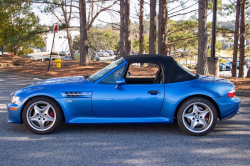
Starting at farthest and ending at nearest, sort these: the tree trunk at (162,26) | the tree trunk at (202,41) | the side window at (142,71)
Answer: the tree trunk at (162,26)
the side window at (142,71)
the tree trunk at (202,41)

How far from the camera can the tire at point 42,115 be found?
506 cm

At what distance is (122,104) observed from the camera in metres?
5.00

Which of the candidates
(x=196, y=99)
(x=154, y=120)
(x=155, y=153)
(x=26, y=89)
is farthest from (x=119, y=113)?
(x=26, y=89)

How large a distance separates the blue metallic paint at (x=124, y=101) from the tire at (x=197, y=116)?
4.9 inches

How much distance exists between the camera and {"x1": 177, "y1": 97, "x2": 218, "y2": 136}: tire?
5047 mm

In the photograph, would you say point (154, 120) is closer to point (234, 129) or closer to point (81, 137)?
point (81, 137)

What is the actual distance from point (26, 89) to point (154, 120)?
8.05ft

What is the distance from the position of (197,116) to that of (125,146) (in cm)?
147

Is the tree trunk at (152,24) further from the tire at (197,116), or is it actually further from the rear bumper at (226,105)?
the tire at (197,116)

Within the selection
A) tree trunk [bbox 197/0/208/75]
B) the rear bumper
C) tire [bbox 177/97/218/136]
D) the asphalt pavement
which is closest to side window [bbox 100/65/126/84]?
the asphalt pavement

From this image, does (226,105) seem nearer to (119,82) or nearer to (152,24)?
(119,82)

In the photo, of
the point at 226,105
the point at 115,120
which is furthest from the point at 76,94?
the point at 226,105

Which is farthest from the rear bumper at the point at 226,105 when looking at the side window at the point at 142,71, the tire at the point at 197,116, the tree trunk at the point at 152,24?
the tree trunk at the point at 152,24

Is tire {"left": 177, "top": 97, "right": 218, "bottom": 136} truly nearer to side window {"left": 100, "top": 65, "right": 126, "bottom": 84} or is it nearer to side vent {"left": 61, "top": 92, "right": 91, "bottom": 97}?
side window {"left": 100, "top": 65, "right": 126, "bottom": 84}
